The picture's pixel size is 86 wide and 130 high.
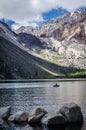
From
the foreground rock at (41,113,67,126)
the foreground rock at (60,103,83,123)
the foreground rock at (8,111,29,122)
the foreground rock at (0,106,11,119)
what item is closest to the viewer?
the foreground rock at (41,113,67,126)

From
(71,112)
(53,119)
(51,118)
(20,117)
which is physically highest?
(71,112)

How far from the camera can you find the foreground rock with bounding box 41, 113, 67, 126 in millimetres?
53812

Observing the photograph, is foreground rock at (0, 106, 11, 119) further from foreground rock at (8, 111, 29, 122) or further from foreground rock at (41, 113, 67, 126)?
foreground rock at (41, 113, 67, 126)

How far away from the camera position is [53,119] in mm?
54000

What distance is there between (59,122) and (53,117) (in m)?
1.70

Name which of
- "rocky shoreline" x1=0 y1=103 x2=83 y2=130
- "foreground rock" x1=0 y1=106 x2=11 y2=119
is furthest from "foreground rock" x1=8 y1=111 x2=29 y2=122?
"foreground rock" x1=0 y1=106 x2=11 y2=119

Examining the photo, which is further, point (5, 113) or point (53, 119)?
point (5, 113)

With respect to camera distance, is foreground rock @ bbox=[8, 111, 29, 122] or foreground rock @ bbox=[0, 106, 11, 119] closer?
foreground rock @ bbox=[8, 111, 29, 122]

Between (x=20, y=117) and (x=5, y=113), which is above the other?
(x=5, y=113)

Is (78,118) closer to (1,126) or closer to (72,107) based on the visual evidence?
(72,107)

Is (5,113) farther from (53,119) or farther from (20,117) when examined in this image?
(53,119)

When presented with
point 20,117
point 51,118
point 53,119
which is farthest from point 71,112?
point 20,117

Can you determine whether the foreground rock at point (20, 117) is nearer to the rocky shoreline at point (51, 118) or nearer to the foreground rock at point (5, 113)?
the rocky shoreline at point (51, 118)

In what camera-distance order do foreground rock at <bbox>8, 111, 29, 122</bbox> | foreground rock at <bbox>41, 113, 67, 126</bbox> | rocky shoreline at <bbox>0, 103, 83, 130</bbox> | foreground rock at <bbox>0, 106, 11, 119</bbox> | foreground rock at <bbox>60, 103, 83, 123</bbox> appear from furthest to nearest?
foreground rock at <bbox>0, 106, 11, 119</bbox> < foreground rock at <bbox>8, 111, 29, 122</bbox> < foreground rock at <bbox>60, 103, 83, 123</bbox> < rocky shoreline at <bbox>0, 103, 83, 130</bbox> < foreground rock at <bbox>41, 113, 67, 126</bbox>
